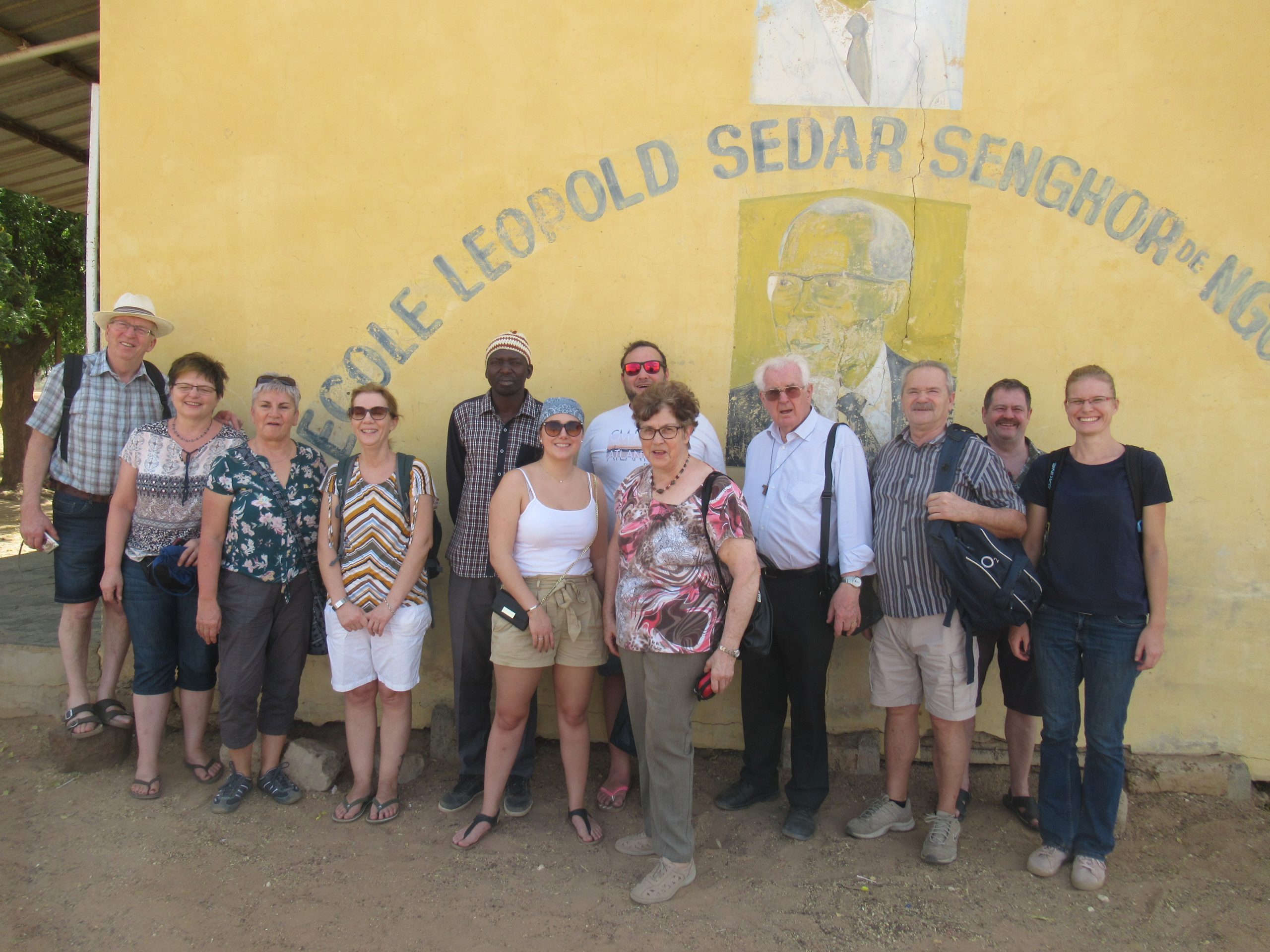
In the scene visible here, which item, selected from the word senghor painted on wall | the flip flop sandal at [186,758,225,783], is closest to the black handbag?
the word senghor painted on wall

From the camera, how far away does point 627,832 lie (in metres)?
3.40

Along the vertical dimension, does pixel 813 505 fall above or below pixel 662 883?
above

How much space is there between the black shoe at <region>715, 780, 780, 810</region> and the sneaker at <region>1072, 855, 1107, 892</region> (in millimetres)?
1213

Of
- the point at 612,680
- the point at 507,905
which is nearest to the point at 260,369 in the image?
the point at 612,680

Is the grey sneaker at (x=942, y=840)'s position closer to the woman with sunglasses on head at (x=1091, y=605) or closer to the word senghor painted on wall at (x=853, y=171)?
the woman with sunglasses on head at (x=1091, y=605)

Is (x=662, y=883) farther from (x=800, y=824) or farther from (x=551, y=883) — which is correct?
(x=800, y=824)

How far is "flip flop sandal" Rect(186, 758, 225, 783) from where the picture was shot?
12.1 feet

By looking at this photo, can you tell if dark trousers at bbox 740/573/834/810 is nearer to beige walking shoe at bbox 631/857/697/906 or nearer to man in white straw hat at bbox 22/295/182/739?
beige walking shoe at bbox 631/857/697/906

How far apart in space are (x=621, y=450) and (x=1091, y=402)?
1865 millimetres

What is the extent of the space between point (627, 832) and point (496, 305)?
2.59 metres

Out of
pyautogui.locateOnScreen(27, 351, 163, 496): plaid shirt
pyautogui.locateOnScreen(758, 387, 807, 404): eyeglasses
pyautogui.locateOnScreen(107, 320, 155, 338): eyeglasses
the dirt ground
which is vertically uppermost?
pyautogui.locateOnScreen(107, 320, 155, 338): eyeglasses

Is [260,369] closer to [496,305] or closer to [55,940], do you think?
[496,305]

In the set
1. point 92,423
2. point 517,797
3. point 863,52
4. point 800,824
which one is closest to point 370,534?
point 517,797

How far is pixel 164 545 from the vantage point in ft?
11.4
